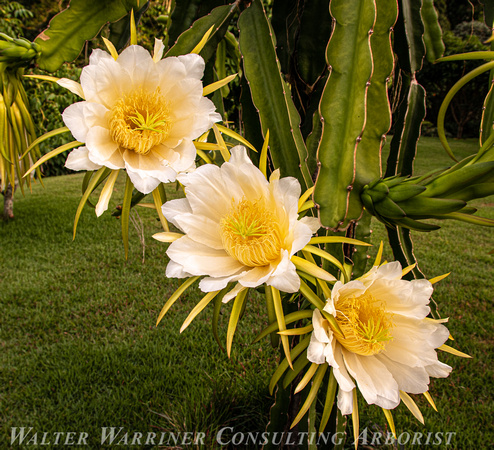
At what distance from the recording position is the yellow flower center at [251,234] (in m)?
0.44

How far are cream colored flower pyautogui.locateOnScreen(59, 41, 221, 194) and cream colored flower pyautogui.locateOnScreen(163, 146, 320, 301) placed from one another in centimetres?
4

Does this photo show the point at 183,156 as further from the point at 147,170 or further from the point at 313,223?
the point at 313,223

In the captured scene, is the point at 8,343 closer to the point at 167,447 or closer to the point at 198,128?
the point at 167,447

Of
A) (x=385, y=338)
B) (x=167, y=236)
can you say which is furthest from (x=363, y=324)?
(x=167, y=236)

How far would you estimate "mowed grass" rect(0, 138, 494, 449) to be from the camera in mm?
1628

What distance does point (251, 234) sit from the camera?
430 millimetres

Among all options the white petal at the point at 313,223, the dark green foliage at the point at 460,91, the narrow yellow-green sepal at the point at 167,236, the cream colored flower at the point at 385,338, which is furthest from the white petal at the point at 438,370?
the dark green foliage at the point at 460,91

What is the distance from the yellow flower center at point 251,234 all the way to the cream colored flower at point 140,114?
0.26 feet

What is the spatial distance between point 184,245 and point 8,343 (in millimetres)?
2267

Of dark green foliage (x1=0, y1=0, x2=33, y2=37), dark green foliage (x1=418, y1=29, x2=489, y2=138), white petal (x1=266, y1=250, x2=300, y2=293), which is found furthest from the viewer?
dark green foliage (x1=418, y1=29, x2=489, y2=138)

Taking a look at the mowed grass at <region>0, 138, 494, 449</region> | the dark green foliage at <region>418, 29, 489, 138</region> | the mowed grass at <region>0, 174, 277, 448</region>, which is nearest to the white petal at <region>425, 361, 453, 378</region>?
the mowed grass at <region>0, 138, 494, 449</region>

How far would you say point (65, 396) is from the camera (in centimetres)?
181

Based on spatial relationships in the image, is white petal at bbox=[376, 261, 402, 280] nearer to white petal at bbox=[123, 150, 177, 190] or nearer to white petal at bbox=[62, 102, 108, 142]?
white petal at bbox=[123, 150, 177, 190]

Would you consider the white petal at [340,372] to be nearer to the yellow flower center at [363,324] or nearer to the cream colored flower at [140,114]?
the yellow flower center at [363,324]
